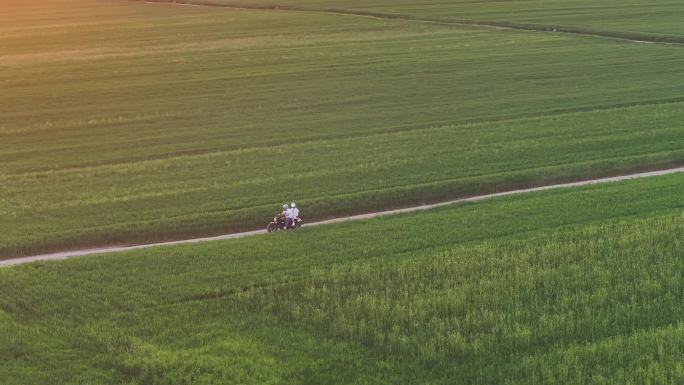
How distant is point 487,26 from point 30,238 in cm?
5644

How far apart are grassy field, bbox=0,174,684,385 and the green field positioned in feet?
12.4

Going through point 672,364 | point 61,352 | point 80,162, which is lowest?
point 672,364

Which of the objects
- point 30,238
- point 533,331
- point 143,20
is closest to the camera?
point 533,331

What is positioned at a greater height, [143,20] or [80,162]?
[143,20]

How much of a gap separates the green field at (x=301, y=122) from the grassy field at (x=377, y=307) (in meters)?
3.77

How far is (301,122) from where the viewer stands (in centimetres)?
4109

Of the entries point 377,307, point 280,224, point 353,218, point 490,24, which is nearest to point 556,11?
point 490,24

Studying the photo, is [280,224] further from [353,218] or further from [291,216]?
[353,218]

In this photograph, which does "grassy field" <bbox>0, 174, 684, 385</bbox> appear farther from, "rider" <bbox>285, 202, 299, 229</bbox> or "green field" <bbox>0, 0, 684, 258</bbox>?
"green field" <bbox>0, 0, 684, 258</bbox>

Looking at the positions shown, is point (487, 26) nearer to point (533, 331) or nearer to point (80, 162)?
point (80, 162)

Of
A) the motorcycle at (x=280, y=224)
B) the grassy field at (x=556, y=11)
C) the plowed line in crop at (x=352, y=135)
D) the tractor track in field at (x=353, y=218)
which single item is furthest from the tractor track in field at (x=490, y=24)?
the motorcycle at (x=280, y=224)

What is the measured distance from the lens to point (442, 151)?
34.0 m

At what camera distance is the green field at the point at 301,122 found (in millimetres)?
28469

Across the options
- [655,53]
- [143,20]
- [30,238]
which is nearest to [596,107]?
[655,53]
